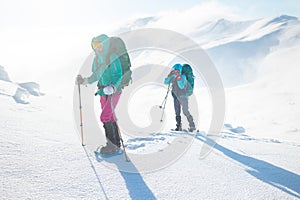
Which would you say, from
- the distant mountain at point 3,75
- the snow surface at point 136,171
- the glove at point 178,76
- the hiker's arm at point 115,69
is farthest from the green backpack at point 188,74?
the distant mountain at point 3,75

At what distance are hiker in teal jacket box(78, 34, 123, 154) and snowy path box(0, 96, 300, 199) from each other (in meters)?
0.47

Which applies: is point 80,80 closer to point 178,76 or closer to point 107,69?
point 107,69

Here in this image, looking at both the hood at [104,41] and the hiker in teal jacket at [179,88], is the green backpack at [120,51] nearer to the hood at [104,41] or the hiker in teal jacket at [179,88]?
the hood at [104,41]

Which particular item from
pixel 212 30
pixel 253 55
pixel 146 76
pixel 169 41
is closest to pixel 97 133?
pixel 146 76

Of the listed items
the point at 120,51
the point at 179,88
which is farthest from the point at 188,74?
the point at 120,51

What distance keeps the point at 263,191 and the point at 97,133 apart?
11.9 ft

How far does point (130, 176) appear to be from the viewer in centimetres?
268

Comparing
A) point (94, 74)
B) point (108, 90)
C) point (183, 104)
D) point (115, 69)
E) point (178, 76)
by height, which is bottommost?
point (183, 104)

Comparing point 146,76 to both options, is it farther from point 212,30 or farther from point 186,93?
point 212,30

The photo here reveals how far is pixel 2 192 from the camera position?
2025 millimetres

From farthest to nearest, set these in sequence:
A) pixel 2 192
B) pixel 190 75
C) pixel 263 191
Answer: pixel 190 75 → pixel 263 191 → pixel 2 192

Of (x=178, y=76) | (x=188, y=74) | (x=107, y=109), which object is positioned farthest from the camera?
(x=188, y=74)

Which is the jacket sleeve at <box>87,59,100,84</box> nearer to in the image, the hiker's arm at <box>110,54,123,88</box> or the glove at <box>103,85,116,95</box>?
Result: the hiker's arm at <box>110,54,123,88</box>

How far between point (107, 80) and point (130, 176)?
1.53 m
